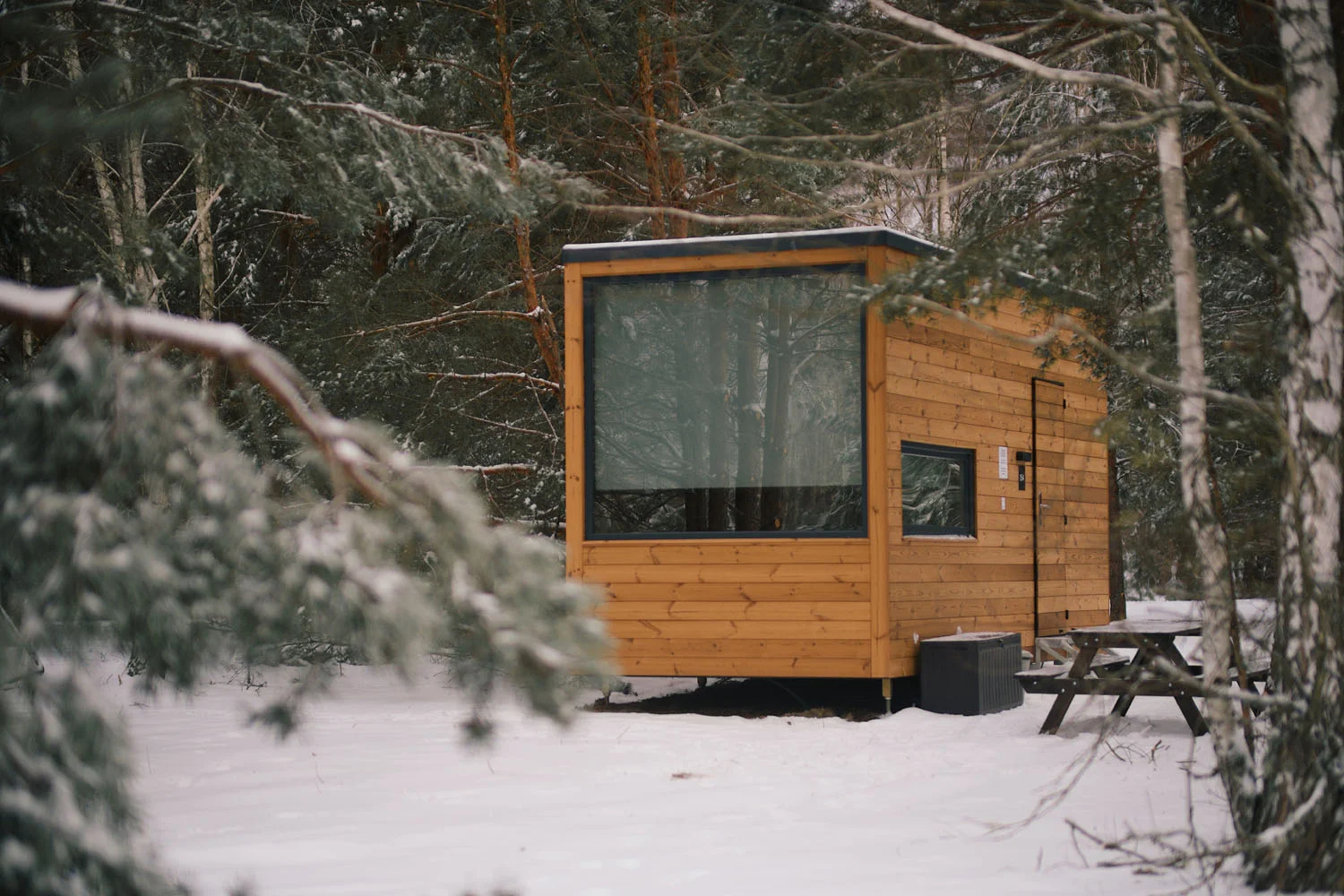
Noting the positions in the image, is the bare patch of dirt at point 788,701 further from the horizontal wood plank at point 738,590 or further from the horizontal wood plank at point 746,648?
the horizontal wood plank at point 738,590

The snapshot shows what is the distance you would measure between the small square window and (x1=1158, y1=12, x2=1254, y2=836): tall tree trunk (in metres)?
4.38

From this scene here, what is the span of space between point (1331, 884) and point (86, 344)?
323 centimetres

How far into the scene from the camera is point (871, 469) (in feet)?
27.5

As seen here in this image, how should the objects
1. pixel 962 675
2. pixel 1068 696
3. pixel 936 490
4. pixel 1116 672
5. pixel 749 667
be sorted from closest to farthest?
pixel 1116 672, pixel 1068 696, pixel 962 675, pixel 749 667, pixel 936 490

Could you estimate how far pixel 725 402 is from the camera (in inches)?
341

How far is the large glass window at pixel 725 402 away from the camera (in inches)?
336

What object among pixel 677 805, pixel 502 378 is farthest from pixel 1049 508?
pixel 677 805

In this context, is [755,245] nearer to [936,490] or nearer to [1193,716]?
[936,490]

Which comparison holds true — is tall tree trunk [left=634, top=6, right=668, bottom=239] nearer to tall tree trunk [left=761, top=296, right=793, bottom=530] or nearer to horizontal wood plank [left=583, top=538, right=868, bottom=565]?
tall tree trunk [left=761, top=296, right=793, bottom=530]

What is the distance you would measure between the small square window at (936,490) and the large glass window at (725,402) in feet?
1.60

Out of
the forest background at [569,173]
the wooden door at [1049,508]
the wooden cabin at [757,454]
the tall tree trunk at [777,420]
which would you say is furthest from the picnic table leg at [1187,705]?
the wooden door at [1049,508]

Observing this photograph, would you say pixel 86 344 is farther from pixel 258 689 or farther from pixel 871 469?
pixel 258 689

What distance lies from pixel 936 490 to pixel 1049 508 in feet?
6.24

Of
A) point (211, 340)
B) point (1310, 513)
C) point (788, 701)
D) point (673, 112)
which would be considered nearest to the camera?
point (211, 340)
